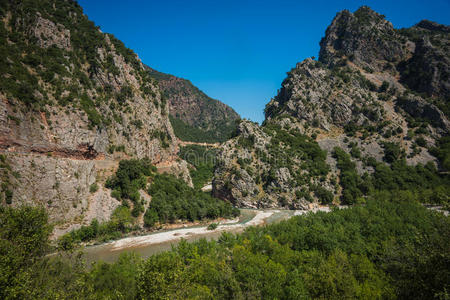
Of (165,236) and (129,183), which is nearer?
(165,236)

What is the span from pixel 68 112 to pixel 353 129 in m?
105

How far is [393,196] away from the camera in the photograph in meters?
59.0

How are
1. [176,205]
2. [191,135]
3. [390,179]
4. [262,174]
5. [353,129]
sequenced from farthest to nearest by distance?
1. [191,135]
2. [353,129]
3. [262,174]
4. [390,179]
5. [176,205]

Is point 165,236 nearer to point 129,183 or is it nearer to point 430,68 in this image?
point 129,183

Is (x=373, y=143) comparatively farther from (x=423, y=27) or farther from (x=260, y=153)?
(x=423, y=27)

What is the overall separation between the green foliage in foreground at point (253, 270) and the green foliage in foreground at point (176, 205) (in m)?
25.7

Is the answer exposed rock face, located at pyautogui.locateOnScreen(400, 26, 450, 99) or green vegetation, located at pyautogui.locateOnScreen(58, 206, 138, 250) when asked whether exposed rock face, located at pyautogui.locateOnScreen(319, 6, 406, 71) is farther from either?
green vegetation, located at pyautogui.locateOnScreen(58, 206, 138, 250)

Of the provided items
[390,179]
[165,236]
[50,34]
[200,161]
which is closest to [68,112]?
[50,34]

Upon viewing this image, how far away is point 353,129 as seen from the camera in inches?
3711

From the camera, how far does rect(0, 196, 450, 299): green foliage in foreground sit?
1416 centimetres

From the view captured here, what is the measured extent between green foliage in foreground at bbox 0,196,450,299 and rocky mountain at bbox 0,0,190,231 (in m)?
19.9

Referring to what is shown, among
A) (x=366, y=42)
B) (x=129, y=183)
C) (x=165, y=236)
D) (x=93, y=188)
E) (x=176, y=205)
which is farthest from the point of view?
(x=366, y=42)

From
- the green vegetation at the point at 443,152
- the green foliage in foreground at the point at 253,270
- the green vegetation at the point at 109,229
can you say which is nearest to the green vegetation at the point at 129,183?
the green vegetation at the point at 109,229

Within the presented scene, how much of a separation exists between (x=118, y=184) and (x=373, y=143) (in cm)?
9510
